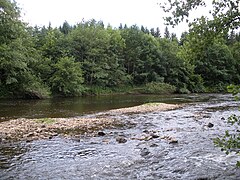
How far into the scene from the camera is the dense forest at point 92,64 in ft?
121

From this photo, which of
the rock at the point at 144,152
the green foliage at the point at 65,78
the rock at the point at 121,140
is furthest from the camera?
the green foliage at the point at 65,78

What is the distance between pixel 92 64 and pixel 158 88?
15.5 meters

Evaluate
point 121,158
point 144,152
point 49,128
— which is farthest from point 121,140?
point 49,128

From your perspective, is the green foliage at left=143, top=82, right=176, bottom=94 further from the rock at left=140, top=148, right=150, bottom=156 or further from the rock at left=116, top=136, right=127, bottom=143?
the rock at left=140, top=148, right=150, bottom=156

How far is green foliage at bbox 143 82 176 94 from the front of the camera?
193 feet

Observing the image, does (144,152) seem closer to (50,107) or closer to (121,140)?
(121,140)

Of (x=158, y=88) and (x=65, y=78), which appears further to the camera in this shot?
(x=158, y=88)

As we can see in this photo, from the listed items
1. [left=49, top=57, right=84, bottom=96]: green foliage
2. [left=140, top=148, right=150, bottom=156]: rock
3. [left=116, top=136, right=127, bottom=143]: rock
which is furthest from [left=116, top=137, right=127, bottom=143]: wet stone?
[left=49, top=57, right=84, bottom=96]: green foliage

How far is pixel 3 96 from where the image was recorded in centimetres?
3891

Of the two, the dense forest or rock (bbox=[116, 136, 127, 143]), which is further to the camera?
the dense forest

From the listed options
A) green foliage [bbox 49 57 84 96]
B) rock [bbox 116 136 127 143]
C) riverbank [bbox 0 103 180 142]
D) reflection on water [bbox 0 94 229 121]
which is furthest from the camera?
green foliage [bbox 49 57 84 96]

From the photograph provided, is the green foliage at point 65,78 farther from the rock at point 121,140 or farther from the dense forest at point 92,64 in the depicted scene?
the rock at point 121,140

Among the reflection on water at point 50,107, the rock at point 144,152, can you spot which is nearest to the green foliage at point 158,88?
the reflection on water at point 50,107

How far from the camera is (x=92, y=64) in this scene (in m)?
57.2
